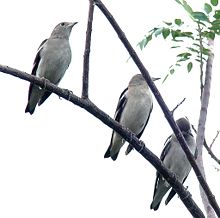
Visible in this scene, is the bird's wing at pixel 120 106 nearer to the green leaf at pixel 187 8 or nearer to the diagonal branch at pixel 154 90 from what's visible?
the green leaf at pixel 187 8

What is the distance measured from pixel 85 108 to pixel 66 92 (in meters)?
0.19

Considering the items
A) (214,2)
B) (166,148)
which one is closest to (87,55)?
(214,2)

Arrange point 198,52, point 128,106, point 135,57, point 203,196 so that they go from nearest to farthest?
point 135,57, point 203,196, point 198,52, point 128,106

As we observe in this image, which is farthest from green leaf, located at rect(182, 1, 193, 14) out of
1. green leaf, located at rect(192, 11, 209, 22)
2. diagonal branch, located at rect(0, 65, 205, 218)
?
diagonal branch, located at rect(0, 65, 205, 218)

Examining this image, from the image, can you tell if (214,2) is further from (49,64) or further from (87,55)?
(49,64)

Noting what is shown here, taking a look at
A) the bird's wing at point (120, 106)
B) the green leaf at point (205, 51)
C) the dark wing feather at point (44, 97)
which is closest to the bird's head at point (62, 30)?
the dark wing feather at point (44, 97)

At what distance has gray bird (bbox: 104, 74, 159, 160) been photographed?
743cm

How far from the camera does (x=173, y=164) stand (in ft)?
25.1

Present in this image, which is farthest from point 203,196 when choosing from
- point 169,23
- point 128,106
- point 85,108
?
point 128,106

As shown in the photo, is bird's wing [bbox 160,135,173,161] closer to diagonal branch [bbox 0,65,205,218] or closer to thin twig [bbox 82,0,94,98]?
diagonal branch [bbox 0,65,205,218]

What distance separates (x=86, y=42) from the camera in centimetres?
432

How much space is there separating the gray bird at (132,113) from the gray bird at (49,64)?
0.95m

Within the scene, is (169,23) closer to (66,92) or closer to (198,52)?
(198,52)

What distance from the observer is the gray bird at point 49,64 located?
23.7ft
